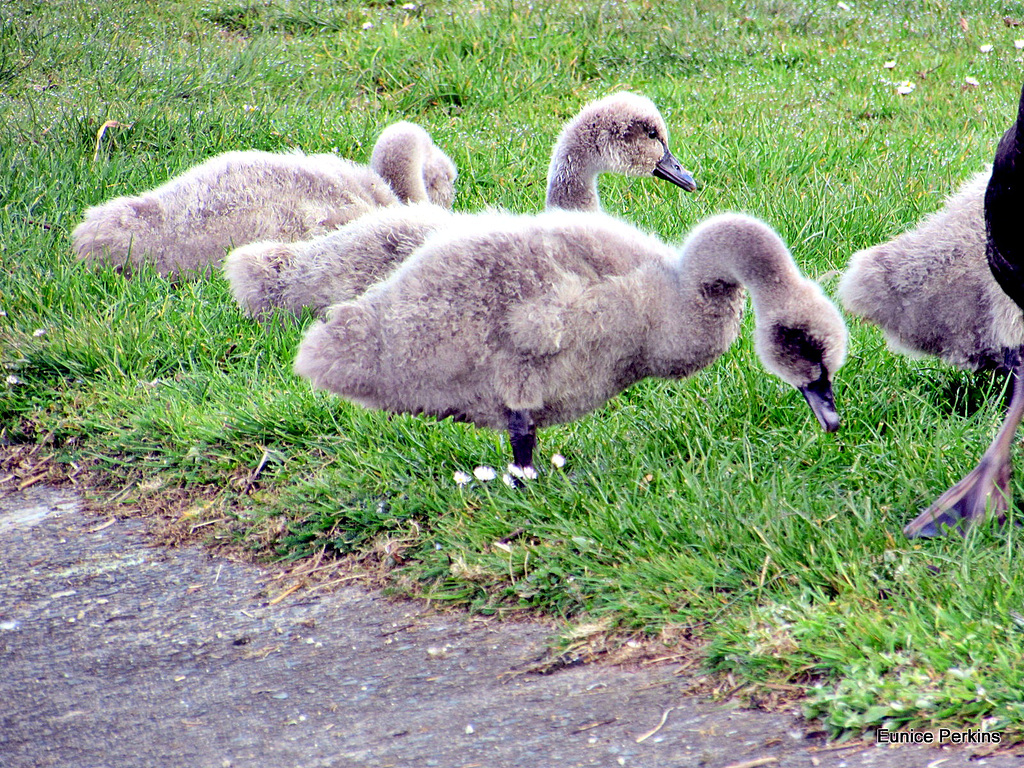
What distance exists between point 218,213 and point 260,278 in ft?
2.46

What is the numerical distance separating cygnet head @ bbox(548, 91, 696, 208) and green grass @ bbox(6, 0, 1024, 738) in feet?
1.67

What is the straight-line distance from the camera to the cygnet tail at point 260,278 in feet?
15.8

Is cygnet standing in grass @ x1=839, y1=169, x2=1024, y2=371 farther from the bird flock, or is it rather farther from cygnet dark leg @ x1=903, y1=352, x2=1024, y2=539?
cygnet dark leg @ x1=903, y1=352, x2=1024, y2=539

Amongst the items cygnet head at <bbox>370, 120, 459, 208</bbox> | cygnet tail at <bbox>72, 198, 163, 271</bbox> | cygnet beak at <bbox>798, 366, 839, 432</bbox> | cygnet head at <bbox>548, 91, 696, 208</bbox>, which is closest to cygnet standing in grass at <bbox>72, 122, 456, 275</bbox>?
cygnet tail at <bbox>72, 198, 163, 271</bbox>

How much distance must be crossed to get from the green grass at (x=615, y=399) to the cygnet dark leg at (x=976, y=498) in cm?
5

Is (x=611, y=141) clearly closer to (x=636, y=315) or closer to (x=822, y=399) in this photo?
(x=636, y=315)

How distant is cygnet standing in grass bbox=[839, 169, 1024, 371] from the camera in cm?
392

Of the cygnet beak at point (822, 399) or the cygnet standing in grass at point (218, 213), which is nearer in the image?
the cygnet beak at point (822, 399)

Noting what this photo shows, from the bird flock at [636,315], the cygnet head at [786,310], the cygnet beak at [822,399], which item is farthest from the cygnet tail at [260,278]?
the cygnet beak at [822,399]

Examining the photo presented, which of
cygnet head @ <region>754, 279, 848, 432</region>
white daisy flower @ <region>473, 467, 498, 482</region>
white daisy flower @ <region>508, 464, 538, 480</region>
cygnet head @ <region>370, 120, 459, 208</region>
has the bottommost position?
white daisy flower @ <region>473, 467, 498, 482</region>

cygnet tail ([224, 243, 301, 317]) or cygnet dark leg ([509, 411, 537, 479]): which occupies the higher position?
cygnet tail ([224, 243, 301, 317])

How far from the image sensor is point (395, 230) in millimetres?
4625

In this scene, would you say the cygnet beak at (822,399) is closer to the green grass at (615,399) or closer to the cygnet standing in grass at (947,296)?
the green grass at (615,399)

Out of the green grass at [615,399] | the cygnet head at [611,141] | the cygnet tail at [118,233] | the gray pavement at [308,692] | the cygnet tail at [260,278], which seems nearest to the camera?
the gray pavement at [308,692]
